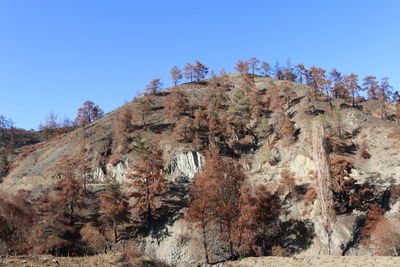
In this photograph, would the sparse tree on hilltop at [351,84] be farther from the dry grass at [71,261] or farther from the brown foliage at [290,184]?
the dry grass at [71,261]

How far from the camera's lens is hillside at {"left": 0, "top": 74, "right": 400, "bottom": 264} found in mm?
33375

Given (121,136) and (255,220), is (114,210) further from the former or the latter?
(121,136)

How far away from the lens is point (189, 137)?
61.3m

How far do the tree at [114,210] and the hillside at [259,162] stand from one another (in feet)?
7.22

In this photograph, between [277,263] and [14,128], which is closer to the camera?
[277,263]

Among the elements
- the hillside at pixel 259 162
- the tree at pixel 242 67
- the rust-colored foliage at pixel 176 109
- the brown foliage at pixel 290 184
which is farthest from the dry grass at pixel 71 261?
the tree at pixel 242 67

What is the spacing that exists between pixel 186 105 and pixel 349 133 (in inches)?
1776

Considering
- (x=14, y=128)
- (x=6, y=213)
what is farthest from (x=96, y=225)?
(x=14, y=128)

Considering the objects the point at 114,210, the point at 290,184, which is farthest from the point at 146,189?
the point at 290,184

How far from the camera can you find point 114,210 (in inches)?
1403

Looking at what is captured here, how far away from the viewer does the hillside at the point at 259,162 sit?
109 feet

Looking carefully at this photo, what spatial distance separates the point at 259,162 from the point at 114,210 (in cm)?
3265

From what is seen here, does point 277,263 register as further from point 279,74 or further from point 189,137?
point 279,74

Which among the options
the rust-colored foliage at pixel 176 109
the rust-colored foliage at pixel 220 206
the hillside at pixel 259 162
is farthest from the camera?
the rust-colored foliage at pixel 176 109
